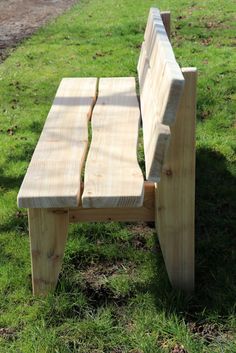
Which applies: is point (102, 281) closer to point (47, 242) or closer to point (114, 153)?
point (47, 242)

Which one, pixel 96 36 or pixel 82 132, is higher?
pixel 82 132

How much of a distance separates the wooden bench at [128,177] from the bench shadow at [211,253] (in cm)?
11

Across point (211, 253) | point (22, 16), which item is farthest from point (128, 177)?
point (22, 16)

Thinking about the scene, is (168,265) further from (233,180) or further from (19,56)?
(19,56)

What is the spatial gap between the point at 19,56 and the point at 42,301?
592 centimetres

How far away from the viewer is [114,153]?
3.11 metres

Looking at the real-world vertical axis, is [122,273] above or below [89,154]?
below

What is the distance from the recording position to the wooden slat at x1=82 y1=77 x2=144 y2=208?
104 inches

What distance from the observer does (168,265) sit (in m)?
3.09

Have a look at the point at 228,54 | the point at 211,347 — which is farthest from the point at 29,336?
the point at 228,54

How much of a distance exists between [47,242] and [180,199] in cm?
70

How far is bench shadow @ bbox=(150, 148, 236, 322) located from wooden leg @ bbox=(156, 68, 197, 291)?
0.35 feet

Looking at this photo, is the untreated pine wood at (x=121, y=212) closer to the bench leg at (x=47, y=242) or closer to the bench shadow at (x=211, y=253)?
the bench leg at (x=47, y=242)

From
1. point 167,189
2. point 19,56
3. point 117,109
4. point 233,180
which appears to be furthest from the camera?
point 19,56
